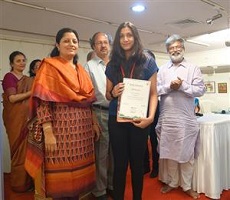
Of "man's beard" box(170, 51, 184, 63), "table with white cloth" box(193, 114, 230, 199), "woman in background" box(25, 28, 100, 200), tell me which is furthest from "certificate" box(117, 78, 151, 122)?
"table with white cloth" box(193, 114, 230, 199)

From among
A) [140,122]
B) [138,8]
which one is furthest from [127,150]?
[138,8]

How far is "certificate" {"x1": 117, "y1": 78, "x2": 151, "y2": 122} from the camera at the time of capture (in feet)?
4.60

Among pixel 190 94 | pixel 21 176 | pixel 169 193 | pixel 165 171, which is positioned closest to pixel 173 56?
pixel 190 94

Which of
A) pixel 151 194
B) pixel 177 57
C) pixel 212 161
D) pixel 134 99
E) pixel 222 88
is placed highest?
pixel 177 57

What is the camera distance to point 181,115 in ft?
6.33

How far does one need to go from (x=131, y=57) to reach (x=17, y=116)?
1.42 m

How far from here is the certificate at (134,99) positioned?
1403mm

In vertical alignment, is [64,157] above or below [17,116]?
below

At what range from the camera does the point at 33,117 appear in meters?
1.46

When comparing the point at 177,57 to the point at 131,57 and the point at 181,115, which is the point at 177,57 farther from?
the point at 131,57

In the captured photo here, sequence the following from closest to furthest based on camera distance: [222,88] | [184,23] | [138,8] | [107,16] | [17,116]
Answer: [17,116]
[138,8]
[107,16]
[184,23]
[222,88]

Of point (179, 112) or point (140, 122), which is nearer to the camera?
point (140, 122)

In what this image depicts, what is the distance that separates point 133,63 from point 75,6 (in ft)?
6.21

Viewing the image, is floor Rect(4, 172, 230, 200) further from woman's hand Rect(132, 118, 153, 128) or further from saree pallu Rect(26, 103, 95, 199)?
woman's hand Rect(132, 118, 153, 128)
